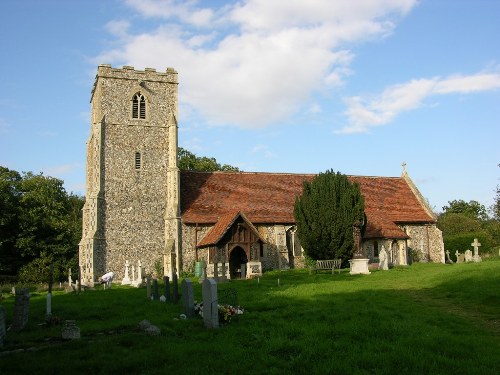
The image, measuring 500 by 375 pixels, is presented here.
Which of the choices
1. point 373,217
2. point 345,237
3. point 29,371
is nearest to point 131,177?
point 345,237

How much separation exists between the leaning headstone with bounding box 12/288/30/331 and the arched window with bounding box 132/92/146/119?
21.0 metres

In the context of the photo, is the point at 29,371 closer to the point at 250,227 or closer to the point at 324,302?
the point at 324,302

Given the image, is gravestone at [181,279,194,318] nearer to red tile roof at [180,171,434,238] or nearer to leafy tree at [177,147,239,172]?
red tile roof at [180,171,434,238]

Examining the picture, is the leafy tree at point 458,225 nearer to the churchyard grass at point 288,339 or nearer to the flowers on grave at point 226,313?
the churchyard grass at point 288,339

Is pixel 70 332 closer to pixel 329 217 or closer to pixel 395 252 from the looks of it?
pixel 329 217

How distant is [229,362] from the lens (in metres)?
8.75

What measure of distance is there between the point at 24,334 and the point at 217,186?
78.5 feet

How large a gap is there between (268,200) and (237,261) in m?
5.68

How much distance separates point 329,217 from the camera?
28.8 m

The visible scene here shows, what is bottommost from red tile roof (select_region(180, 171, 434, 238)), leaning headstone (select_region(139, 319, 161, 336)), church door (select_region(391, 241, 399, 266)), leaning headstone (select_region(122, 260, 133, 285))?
leaning headstone (select_region(139, 319, 161, 336))

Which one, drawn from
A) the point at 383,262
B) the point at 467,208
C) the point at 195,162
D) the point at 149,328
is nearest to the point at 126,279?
the point at 383,262

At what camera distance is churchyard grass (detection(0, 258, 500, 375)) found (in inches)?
336

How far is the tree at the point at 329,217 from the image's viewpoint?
94.2 ft

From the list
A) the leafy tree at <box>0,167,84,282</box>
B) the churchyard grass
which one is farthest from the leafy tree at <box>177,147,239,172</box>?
the churchyard grass
